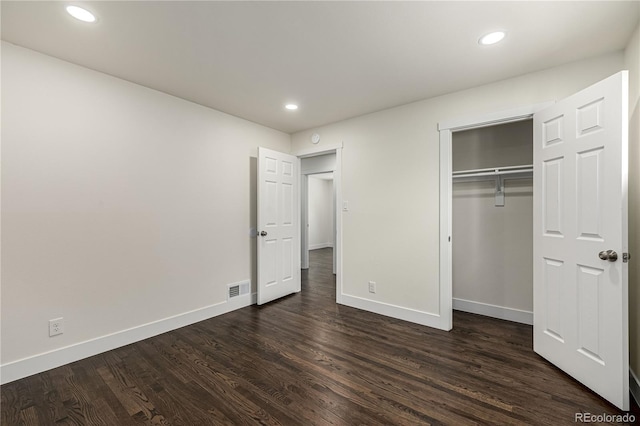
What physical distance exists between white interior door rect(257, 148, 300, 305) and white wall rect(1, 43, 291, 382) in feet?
1.49

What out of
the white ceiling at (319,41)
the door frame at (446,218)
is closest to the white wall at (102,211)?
the white ceiling at (319,41)

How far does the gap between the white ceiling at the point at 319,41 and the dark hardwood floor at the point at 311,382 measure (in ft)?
8.30

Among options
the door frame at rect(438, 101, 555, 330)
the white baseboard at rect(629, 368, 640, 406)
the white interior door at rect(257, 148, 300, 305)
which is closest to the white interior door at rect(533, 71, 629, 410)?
the white baseboard at rect(629, 368, 640, 406)

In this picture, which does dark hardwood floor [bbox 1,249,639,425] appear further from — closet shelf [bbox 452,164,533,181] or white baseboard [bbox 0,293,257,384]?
closet shelf [bbox 452,164,533,181]

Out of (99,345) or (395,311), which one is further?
(395,311)

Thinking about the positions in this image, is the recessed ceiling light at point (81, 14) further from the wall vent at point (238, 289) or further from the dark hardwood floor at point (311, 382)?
the wall vent at point (238, 289)

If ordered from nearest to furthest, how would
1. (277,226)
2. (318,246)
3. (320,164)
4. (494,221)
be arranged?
(494,221) → (277,226) → (320,164) → (318,246)

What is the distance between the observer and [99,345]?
8.05 ft

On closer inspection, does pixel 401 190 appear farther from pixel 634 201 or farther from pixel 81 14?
pixel 81 14

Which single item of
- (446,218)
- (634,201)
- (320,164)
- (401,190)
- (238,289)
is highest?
(320,164)

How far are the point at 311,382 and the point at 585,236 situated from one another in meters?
2.25

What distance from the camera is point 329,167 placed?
5.52 metres

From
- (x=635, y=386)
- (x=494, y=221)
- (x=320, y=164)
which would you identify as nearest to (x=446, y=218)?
(x=494, y=221)

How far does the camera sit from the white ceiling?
1.73 m
